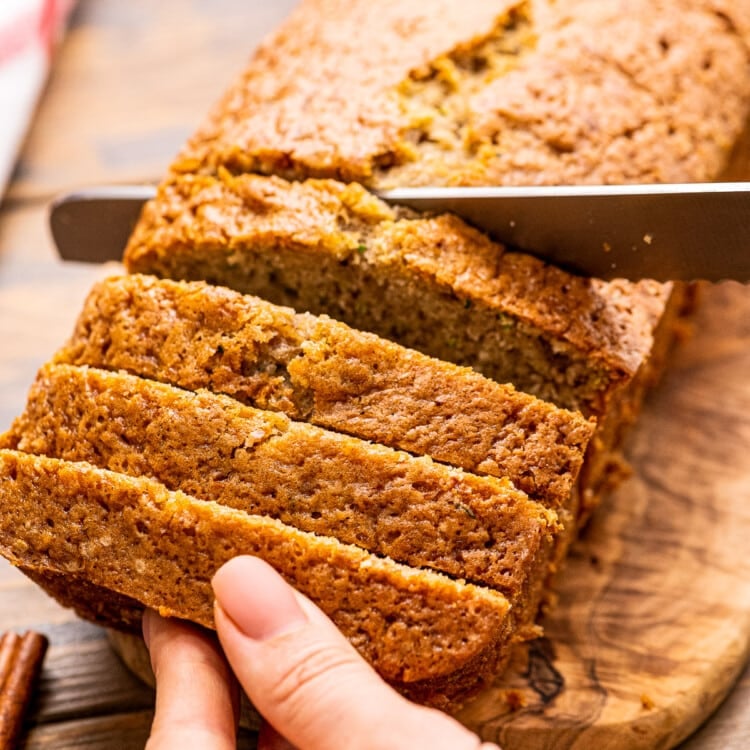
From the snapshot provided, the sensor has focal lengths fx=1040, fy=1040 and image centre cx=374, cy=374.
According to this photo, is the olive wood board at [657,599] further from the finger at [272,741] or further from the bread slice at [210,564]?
the finger at [272,741]

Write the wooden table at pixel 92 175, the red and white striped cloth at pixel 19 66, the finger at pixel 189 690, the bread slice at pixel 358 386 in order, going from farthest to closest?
the red and white striped cloth at pixel 19 66
the wooden table at pixel 92 175
the bread slice at pixel 358 386
the finger at pixel 189 690

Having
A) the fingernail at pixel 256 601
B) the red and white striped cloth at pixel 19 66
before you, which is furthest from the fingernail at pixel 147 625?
the red and white striped cloth at pixel 19 66

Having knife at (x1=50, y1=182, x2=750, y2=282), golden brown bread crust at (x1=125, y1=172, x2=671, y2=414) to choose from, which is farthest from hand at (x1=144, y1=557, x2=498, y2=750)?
knife at (x1=50, y1=182, x2=750, y2=282)

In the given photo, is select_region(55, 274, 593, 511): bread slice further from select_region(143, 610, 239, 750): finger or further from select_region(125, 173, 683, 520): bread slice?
select_region(143, 610, 239, 750): finger

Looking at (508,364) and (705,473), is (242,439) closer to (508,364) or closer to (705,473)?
(508,364)

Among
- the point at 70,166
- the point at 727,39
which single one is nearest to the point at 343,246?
the point at 727,39

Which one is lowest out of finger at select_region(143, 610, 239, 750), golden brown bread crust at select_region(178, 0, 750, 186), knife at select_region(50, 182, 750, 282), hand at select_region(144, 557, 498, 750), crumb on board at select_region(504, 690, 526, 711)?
crumb on board at select_region(504, 690, 526, 711)
